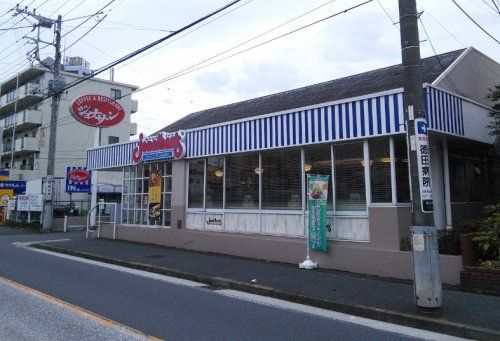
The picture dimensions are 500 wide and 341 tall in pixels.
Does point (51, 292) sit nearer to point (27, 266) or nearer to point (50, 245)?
point (27, 266)

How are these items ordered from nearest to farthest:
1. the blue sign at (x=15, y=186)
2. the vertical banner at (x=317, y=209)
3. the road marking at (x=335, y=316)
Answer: the road marking at (x=335, y=316) → the vertical banner at (x=317, y=209) → the blue sign at (x=15, y=186)

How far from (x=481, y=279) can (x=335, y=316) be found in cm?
311

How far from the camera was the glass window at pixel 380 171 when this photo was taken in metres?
10.6

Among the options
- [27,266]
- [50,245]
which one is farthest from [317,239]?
[50,245]

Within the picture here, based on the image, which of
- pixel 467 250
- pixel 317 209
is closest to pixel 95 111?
pixel 317 209

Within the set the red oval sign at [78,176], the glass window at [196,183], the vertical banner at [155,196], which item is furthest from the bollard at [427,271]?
the red oval sign at [78,176]

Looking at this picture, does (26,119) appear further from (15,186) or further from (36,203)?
(36,203)

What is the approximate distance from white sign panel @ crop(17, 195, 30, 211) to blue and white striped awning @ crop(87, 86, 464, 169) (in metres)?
16.4

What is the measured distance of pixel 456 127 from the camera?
11102mm

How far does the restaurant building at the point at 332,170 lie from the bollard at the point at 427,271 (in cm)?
252

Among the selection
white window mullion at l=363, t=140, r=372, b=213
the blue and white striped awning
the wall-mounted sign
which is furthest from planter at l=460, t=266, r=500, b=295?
the wall-mounted sign

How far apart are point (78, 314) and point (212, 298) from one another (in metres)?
2.53

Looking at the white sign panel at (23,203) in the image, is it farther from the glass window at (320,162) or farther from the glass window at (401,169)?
the glass window at (401,169)

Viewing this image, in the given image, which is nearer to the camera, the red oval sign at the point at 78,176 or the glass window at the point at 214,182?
the glass window at the point at 214,182
